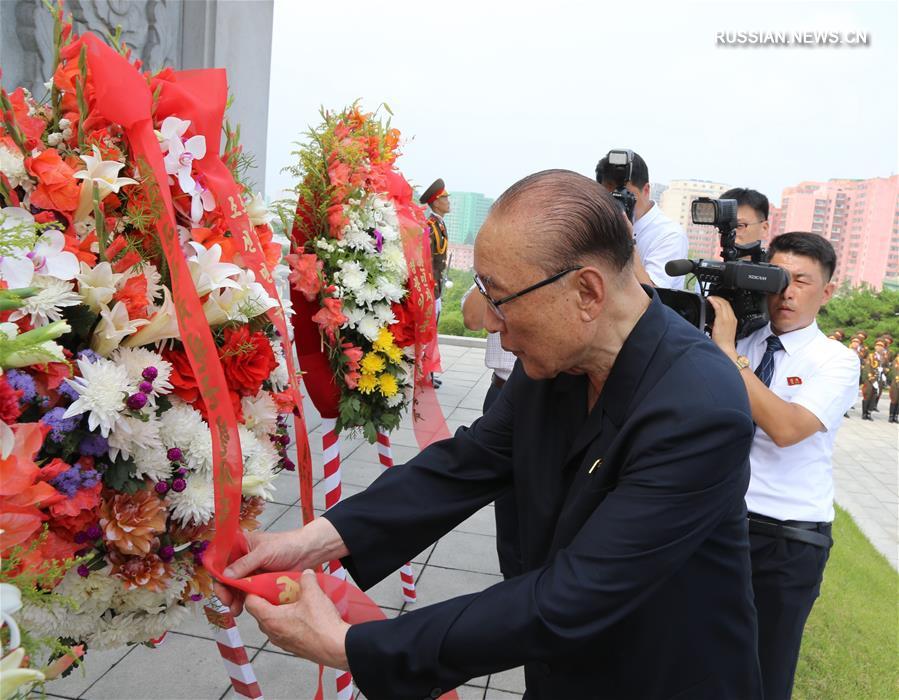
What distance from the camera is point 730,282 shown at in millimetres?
2754

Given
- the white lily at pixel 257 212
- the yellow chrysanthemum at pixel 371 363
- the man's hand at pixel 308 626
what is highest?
the white lily at pixel 257 212

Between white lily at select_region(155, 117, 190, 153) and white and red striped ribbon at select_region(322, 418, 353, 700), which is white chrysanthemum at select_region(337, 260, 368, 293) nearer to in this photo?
white and red striped ribbon at select_region(322, 418, 353, 700)

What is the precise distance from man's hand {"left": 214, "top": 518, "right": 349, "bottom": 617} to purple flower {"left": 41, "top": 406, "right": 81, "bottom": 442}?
510 mm

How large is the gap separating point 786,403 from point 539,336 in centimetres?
146

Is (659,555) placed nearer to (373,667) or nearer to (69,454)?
(373,667)

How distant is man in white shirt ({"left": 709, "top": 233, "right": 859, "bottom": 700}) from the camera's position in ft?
8.65

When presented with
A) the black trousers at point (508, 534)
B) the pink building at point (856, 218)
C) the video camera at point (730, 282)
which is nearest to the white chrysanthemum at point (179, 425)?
the video camera at point (730, 282)

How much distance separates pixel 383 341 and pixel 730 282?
144cm

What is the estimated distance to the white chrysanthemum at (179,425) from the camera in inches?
64.2

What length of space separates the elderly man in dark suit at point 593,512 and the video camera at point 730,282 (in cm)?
95

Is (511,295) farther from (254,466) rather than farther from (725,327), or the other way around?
(725,327)

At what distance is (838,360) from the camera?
2711 mm

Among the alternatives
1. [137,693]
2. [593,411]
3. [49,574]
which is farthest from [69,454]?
[137,693]

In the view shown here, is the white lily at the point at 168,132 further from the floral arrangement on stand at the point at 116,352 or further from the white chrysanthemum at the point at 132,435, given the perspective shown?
the white chrysanthemum at the point at 132,435
